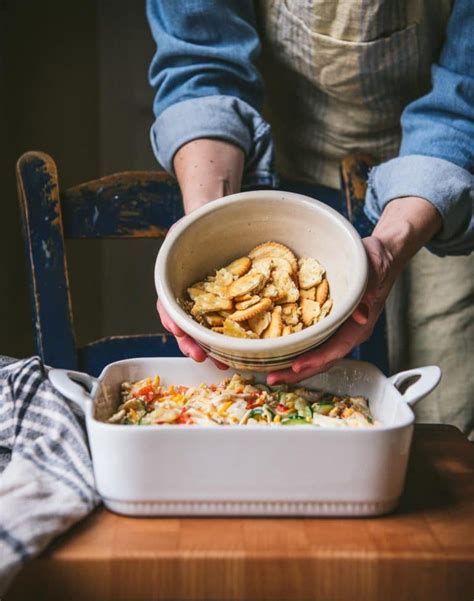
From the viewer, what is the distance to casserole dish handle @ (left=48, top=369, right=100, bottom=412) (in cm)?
77

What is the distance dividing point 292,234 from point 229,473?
311mm

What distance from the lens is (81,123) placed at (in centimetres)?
177

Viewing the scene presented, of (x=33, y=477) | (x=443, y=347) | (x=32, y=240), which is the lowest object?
(x=443, y=347)

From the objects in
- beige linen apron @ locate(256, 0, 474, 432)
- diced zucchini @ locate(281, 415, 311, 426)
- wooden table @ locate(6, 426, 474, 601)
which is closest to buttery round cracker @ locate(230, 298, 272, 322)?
diced zucchini @ locate(281, 415, 311, 426)

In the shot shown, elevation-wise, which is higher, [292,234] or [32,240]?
[292,234]

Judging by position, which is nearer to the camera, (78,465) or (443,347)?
(78,465)

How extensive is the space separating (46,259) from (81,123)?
0.63 meters

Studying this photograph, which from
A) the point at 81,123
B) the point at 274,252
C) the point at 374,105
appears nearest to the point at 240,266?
the point at 274,252

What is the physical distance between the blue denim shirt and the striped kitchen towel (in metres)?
0.46

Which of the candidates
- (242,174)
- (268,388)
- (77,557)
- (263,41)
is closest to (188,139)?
(242,174)

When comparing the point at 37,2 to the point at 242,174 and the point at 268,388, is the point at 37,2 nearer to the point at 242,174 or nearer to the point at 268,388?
the point at 242,174

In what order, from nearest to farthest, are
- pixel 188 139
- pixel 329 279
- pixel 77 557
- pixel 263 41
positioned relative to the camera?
pixel 77 557, pixel 329 279, pixel 188 139, pixel 263 41

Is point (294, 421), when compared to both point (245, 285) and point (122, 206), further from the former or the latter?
point (122, 206)

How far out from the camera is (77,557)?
0.65m
